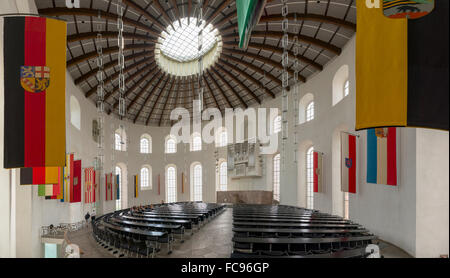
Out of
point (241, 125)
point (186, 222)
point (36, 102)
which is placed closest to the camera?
point (36, 102)

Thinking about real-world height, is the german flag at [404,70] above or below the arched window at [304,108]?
below

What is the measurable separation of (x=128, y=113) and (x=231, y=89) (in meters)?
12.0

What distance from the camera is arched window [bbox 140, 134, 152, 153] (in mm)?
29734

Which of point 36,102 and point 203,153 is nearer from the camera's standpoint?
point 36,102

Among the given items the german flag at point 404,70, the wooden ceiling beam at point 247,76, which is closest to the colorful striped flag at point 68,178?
the wooden ceiling beam at point 247,76

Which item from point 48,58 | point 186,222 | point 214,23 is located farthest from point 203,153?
point 48,58

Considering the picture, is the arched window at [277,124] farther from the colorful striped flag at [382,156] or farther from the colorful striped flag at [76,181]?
the colorful striped flag at [76,181]

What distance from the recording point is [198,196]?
2872cm

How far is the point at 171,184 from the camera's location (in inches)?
1189

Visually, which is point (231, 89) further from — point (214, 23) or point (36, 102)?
point (36, 102)

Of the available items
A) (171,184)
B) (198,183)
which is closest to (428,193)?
(198,183)

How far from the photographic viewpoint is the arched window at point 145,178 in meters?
29.1

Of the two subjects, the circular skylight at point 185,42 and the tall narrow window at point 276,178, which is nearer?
the circular skylight at point 185,42

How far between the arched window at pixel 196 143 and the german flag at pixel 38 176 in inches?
867
